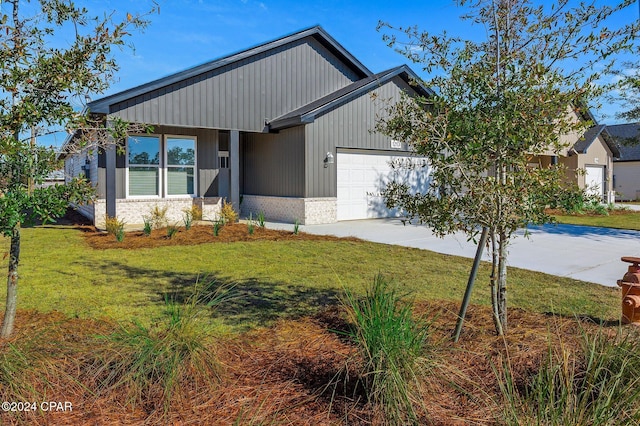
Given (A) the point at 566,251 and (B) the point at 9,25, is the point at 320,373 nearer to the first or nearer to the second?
(B) the point at 9,25

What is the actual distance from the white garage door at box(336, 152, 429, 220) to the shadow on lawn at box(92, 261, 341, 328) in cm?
838

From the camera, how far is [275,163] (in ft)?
47.8

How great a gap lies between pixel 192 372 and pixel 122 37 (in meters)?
2.71

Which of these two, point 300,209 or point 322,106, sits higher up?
point 322,106

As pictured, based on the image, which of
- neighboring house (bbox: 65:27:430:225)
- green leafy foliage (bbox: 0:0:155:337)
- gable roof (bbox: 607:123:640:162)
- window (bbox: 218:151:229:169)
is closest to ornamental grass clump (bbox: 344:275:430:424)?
green leafy foliage (bbox: 0:0:155:337)

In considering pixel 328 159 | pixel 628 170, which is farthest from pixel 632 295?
pixel 628 170

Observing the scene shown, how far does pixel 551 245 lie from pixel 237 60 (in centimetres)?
1022

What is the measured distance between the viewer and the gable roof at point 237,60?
11359mm

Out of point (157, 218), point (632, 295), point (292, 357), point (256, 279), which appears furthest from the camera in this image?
point (157, 218)

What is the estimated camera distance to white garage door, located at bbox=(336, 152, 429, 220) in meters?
14.3

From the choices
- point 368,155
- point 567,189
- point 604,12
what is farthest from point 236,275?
point 368,155

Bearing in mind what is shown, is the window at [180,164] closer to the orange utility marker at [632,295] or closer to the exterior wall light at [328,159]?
the exterior wall light at [328,159]

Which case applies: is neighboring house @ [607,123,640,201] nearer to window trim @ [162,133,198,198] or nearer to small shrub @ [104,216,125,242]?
window trim @ [162,133,198,198]

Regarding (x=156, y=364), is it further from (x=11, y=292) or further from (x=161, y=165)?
(x=161, y=165)
